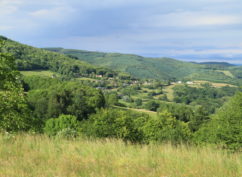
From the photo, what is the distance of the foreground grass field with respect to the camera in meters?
5.68

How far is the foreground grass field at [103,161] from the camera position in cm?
568

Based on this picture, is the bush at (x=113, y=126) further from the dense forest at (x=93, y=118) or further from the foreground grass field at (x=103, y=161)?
the foreground grass field at (x=103, y=161)

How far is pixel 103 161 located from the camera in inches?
259

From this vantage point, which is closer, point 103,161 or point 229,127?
point 103,161

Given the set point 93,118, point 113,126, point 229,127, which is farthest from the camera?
point 93,118

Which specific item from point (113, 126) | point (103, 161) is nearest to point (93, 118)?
point (113, 126)

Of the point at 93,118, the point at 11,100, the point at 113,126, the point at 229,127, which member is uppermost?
the point at 11,100

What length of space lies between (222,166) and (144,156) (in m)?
2.15

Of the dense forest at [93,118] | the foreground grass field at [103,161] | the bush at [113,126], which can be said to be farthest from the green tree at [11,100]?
the bush at [113,126]

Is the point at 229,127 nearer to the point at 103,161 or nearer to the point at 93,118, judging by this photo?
the point at 93,118

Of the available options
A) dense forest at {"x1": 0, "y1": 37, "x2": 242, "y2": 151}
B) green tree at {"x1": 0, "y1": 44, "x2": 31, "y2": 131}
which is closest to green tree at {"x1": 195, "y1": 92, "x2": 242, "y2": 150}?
dense forest at {"x1": 0, "y1": 37, "x2": 242, "y2": 151}

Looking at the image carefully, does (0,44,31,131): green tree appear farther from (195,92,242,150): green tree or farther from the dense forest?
(195,92,242,150): green tree

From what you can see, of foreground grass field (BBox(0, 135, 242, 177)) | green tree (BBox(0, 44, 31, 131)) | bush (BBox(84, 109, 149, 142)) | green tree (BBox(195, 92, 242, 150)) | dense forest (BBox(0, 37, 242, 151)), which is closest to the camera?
foreground grass field (BBox(0, 135, 242, 177))

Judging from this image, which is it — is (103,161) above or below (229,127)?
above
